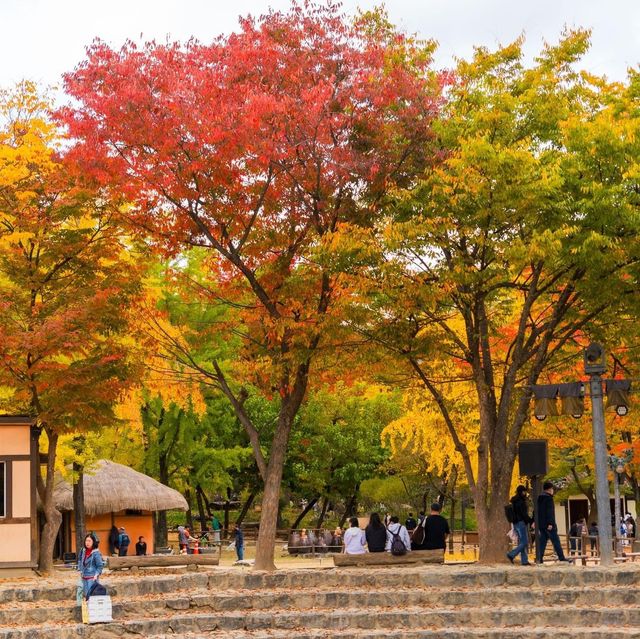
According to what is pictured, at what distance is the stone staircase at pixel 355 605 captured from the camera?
17.1 m

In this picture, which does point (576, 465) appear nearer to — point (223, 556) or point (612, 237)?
point (223, 556)

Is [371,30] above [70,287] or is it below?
above

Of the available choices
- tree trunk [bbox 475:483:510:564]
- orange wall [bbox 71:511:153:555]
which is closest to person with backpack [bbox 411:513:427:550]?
tree trunk [bbox 475:483:510:564]

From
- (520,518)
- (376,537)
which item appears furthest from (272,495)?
(520,518)

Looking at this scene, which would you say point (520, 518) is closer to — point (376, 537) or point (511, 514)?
point (511, 514)

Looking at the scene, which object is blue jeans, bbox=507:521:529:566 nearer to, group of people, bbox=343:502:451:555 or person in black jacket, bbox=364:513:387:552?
group of people, bbox=343:502:451:555

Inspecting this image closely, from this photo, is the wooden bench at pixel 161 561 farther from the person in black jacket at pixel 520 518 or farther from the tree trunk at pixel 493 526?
the person in black jacket at pixel 520 518

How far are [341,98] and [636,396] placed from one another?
11648mm

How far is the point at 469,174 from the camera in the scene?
20109 millimetres

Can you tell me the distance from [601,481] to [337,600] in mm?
5197

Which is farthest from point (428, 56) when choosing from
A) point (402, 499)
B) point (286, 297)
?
point (402, 499)

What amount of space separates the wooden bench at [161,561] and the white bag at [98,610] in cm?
535

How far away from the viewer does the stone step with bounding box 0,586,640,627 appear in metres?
17.8

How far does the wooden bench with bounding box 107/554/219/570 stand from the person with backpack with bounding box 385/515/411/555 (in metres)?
3.68
